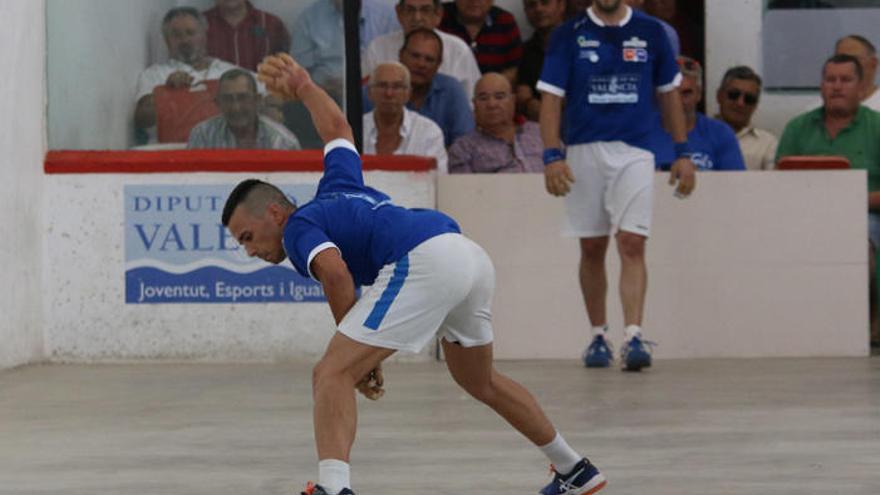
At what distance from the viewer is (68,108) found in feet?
37.4


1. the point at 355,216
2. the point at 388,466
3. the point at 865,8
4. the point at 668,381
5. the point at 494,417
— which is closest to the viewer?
the point at 355,216

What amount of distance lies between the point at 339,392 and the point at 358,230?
21.4 inches

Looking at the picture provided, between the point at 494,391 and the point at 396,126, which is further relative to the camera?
the point at 396,126

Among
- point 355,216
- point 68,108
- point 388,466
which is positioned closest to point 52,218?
point 68,108

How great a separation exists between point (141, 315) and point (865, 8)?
5405 mm

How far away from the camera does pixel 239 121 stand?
11.4m

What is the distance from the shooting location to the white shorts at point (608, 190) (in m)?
10.4

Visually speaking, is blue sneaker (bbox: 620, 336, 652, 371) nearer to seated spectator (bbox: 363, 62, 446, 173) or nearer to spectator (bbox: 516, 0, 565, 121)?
seated spectator (bbox: 363, 62, 446, 173)

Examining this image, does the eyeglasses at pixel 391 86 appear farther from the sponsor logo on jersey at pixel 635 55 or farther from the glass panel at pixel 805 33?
the glass panel at pixel 805 33

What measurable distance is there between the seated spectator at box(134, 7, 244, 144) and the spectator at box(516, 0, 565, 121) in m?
2.12

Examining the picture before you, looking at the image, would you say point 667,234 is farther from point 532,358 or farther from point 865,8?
point 865,8

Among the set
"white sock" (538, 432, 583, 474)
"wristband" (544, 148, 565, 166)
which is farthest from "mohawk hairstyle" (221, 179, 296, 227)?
"wristband" (544, 148, 565, 166)

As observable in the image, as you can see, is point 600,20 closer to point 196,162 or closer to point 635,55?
point 635,55

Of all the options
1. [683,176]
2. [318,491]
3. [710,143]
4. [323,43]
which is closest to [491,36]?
[323,43]
